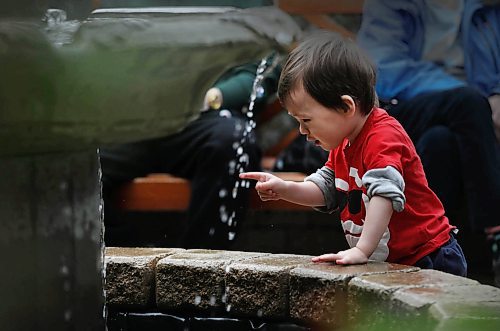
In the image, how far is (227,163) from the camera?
4.49 metres

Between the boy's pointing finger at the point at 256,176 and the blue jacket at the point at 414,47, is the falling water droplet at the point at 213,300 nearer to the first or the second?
the boy's pointing finger at the point at 256,176

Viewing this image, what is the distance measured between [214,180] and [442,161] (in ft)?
2.98

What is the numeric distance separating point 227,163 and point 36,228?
6.97 feet

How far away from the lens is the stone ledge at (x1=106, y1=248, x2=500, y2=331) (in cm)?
228

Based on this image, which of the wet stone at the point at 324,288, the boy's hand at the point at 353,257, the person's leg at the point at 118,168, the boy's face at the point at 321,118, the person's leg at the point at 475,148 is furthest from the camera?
the person's leg at the point at 118,168

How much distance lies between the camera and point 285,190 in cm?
298

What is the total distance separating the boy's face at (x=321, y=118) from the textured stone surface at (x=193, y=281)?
1.36 ft

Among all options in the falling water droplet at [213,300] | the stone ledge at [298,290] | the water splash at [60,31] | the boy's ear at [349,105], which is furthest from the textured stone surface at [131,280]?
the water splash at [60,31]

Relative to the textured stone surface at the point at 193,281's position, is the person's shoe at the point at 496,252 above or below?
below

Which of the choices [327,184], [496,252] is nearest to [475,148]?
[496,252]

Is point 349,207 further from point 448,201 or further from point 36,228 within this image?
point 448,201

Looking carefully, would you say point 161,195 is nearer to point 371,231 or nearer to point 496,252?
point 496,252

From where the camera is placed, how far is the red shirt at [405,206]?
2824 mm

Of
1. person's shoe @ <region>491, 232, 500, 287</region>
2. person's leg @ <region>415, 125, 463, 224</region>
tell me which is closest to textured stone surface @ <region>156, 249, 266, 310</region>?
person's leg @ <region>415, 125, 463, 224</region>
